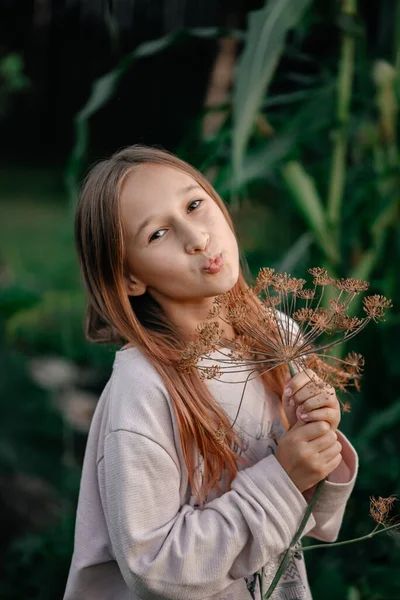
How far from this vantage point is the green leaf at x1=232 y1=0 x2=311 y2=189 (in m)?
1.22

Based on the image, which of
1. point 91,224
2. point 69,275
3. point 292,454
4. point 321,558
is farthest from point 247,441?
point 69,275

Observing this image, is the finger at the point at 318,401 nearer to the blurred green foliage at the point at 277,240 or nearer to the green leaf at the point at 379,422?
the blurred green foliage at the point at 277,240

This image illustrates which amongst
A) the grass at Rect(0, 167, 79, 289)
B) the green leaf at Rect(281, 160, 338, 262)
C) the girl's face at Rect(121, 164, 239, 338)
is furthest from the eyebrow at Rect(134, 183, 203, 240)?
the grass at Rect(0, 167, 79, 289)

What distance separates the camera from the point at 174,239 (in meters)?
0.82

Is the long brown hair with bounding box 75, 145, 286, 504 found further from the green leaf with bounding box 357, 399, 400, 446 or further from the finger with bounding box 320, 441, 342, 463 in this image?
the green leaf with bounding box 357, 399, 400, 446

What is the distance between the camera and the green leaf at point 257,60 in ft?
3.99

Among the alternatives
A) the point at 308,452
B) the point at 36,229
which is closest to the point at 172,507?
the point at 308,452

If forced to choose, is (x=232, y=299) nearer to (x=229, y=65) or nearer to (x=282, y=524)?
(x=282, y=524)

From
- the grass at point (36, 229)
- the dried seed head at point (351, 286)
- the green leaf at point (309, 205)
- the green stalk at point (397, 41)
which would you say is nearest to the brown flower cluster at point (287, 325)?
the dried seed head at point (351, 286)

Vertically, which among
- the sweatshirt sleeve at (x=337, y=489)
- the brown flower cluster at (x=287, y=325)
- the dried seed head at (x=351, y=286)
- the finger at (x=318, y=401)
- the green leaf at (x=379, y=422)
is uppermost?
the dried seed head at (x=351, y=286)

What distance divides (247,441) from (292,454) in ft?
0.30

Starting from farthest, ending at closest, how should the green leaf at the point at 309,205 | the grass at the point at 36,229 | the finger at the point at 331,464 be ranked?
1. the grass at the point at 36,229
2. the green leaf at the point at 309,205
3. the finger at the point at 331,464

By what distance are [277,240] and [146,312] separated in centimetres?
99

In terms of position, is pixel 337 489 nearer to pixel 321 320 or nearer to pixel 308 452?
pixel 308 452
